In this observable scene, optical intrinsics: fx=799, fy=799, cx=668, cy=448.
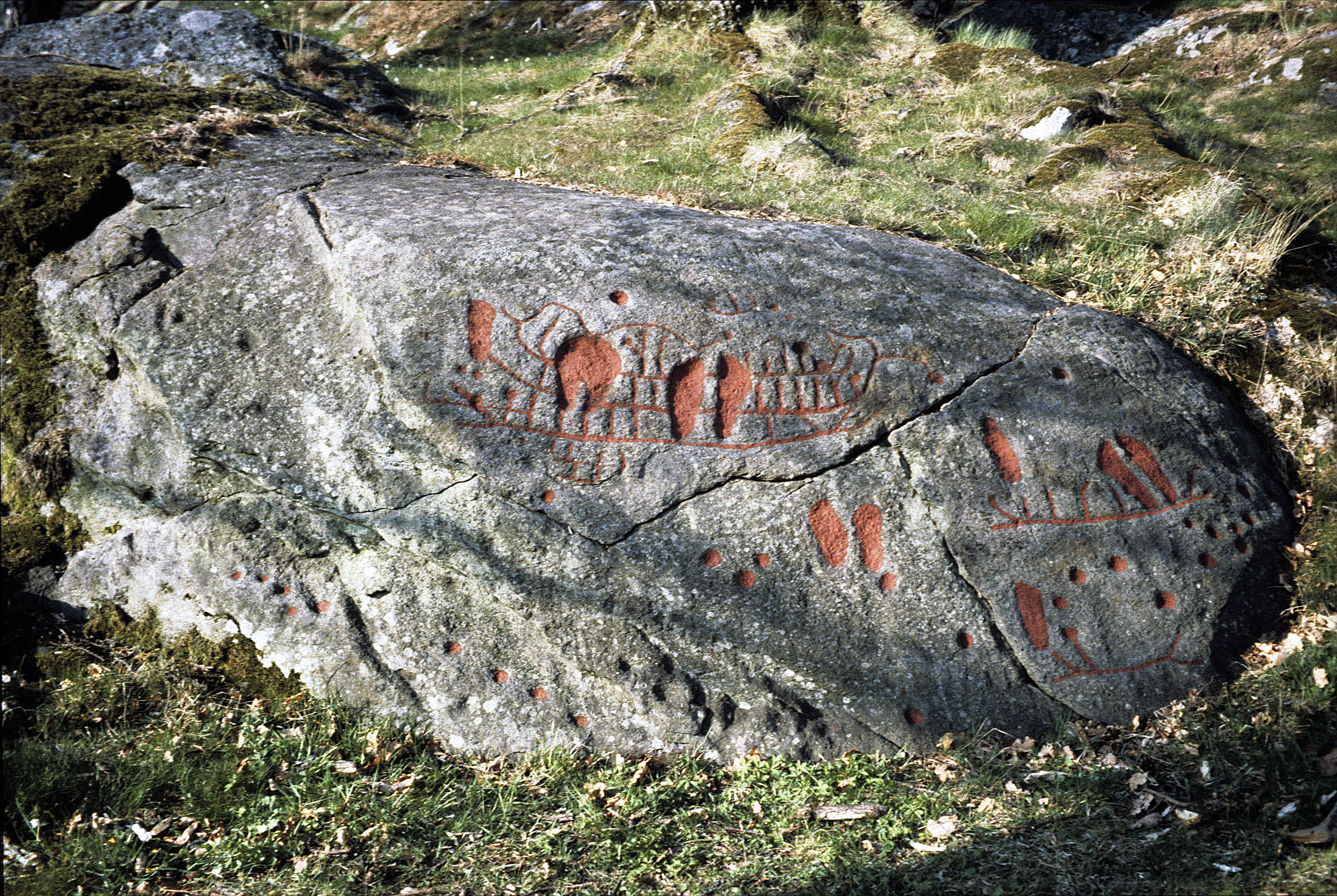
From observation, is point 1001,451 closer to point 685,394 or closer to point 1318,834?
point 685,394

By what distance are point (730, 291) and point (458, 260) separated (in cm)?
130

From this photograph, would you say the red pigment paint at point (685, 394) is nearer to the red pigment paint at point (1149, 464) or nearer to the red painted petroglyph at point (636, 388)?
the red painted petroglyph at point (636, 388)

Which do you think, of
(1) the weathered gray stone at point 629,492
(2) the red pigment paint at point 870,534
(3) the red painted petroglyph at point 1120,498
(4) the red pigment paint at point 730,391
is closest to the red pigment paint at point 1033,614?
(1) the weathered gray stone at point 629,492

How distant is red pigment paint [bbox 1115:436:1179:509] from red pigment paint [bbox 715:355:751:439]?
1.82 metres

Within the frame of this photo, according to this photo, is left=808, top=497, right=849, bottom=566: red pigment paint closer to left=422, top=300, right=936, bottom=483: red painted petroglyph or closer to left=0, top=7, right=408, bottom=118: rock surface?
left=422, top=300, right=936, bottom=483: red painted petroglyph

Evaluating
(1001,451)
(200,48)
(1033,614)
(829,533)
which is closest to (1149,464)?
(1001,451)

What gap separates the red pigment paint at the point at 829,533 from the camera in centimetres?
348

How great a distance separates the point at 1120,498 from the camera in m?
3.71

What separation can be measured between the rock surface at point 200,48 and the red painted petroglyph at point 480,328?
11.5 feet

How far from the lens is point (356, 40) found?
42.4 ft

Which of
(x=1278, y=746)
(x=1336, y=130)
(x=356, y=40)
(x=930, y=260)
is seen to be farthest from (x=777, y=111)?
(x=356, y=40)

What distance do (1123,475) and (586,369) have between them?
256cm

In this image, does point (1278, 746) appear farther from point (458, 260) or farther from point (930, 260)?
point (458, 260)

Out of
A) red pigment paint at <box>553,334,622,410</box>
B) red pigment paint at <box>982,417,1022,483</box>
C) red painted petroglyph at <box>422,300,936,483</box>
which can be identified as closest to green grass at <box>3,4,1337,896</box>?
red pigment paint at <box>982,417,1022,483</box>
